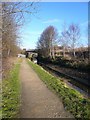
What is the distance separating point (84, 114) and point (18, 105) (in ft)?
10.3

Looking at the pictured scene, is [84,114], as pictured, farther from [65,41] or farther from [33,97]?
[65,41]

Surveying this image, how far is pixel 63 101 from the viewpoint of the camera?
9.59m

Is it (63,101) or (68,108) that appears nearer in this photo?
(68,108)

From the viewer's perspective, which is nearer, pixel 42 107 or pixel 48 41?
pixel 42 107

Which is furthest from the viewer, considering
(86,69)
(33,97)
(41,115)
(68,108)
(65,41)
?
(65,41)

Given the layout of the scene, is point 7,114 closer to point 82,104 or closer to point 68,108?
point 68,108

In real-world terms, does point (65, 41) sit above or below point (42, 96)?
above

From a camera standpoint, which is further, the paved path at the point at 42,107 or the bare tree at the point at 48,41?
the bare tree at the point at 48,41

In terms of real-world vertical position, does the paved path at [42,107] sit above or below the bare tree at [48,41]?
below

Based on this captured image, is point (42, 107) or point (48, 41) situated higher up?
point (48, 41)

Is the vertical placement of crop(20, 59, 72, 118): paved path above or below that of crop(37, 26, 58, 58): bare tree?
below

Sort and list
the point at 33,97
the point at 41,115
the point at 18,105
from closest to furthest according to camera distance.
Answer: the point at 41,115 → the point at 18,105 → the point at 33,97

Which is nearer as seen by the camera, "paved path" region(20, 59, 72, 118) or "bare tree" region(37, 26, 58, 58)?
"paved path" region(20, 59, 72, 118)

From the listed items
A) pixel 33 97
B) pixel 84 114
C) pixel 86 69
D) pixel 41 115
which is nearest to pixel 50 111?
pixel 41 115
